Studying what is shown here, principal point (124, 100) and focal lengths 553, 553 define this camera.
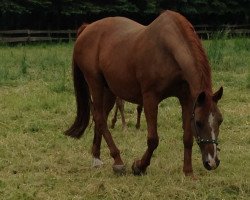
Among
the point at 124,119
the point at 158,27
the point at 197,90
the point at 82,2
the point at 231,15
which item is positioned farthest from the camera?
the point at 231,15

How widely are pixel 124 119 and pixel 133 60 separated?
2744mm

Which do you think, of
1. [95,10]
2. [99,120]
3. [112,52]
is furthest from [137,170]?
[95,10]

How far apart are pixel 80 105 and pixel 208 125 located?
7.13 ft

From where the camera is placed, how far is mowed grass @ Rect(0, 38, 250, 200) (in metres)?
5.20

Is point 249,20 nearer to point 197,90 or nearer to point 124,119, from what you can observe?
point 124,119

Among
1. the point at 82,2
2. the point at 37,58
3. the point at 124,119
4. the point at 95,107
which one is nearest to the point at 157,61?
the point at 95,107

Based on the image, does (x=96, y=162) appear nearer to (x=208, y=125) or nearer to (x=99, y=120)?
(x=99, y=120)

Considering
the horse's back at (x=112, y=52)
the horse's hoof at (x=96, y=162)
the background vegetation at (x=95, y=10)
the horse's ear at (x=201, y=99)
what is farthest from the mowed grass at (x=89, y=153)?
the background vegetation at (x=95, y=10)

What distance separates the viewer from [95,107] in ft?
21.1

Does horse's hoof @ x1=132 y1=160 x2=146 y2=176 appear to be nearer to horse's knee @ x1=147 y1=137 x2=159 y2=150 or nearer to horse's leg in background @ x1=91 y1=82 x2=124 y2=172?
horse's knee @ x1=147 y1=137 x2=159 y2=150

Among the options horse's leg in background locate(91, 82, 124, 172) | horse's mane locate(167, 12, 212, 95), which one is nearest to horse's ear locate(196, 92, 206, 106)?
horse's mane locate(167, 12, 212, 95)

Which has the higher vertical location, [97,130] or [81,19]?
[97,130]

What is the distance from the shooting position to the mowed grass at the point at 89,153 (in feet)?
17.1

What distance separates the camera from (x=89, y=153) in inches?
270
